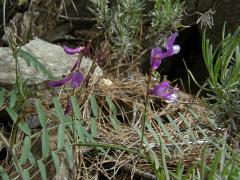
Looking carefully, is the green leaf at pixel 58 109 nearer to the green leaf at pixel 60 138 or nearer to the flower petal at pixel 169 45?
the green leaf at pixel 60 138

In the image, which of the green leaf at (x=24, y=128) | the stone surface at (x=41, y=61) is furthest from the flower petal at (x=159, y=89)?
the stone surface at (x=41, y=61)

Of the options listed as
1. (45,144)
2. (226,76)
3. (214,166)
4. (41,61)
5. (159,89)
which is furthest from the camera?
(41,61)

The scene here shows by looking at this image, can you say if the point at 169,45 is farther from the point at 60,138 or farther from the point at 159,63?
the point at 60,138

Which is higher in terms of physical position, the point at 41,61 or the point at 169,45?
the point at 169,45

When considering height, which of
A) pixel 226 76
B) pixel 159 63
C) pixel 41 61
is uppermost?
pixel 159 63

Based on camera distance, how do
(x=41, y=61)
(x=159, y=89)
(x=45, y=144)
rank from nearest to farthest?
(x=45, y=144), (x=159, y=89), (x=41, y=61)

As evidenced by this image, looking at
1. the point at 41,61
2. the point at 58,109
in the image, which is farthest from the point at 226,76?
the point at 41,61

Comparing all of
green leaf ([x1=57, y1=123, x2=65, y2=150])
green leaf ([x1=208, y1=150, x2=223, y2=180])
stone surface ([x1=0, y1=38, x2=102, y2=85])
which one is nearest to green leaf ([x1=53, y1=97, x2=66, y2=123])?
Result: green leaf ([x1=57, y1=123, x2=65, y2=150])

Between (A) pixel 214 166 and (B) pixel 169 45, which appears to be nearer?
(A) pixel 214 166

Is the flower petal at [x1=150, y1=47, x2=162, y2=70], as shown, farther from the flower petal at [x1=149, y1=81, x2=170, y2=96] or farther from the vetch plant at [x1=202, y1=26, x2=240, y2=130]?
the vetch plant at [x1=202, y1=26, x2=240, y2=130]

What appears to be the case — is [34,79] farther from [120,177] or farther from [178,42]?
[178,42]
